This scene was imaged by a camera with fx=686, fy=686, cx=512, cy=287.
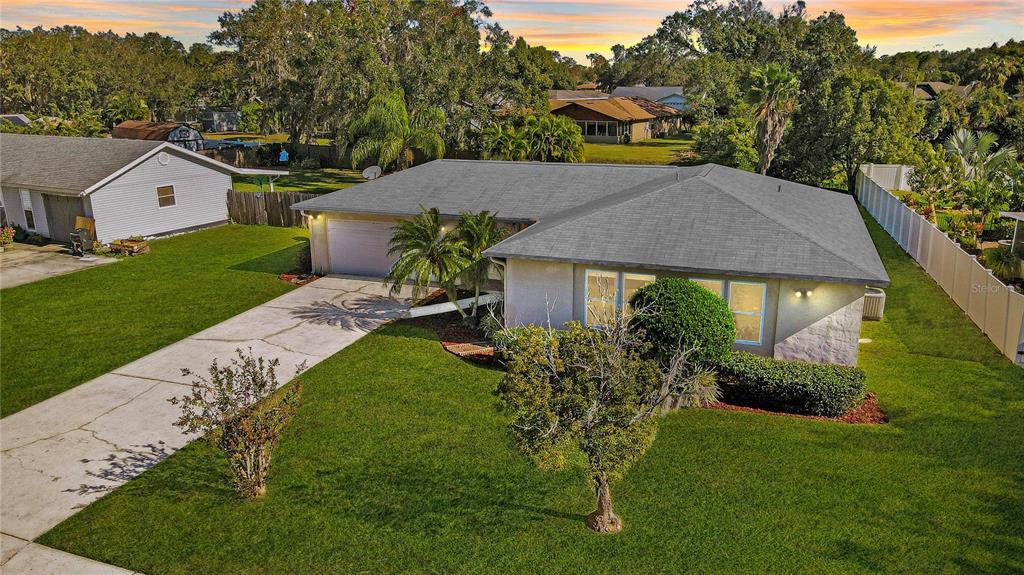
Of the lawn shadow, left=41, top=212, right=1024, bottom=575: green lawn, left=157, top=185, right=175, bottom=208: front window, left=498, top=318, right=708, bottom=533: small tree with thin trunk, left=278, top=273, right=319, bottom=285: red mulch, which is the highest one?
left=157, top=185, right=175, bottom=208: front window

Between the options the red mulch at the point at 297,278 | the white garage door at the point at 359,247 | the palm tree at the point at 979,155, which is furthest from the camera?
the palm tree at the point at 979,155

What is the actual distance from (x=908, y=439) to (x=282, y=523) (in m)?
10.1

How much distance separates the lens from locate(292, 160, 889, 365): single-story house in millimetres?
13758

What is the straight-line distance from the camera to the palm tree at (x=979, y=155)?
34791mm

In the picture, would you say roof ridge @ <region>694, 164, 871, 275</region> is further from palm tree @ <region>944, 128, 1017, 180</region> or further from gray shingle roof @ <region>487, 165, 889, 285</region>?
palm tree @ <region>944, 128, 1017, 180</region>

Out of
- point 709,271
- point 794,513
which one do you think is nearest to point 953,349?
point 709,271

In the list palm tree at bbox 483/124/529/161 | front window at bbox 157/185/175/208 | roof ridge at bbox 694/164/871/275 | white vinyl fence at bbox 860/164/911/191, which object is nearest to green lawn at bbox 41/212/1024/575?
roof ridge at bbox 694/164/871/275

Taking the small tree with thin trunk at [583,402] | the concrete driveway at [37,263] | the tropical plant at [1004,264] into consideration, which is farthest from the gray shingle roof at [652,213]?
the concrete driveway at [37,263]

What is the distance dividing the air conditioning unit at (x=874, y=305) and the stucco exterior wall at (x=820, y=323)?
4973mm

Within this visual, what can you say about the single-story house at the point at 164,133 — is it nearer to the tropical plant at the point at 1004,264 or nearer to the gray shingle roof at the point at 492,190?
the gray shingle roof at the point at 492,190

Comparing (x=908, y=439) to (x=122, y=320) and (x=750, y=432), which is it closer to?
(x=750, y=432)

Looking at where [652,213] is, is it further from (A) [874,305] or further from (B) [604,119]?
(B) [604,119]

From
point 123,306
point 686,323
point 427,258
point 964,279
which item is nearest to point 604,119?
point 964,279

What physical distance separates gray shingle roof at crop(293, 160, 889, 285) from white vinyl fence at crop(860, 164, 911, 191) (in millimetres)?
18093
